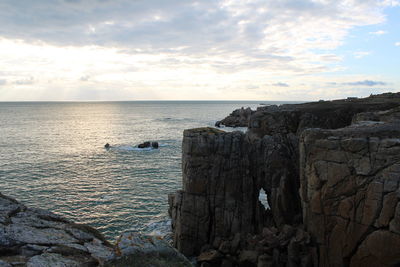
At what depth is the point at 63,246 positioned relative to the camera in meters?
6.87

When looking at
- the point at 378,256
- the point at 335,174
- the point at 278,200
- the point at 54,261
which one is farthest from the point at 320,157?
the point at 54,261

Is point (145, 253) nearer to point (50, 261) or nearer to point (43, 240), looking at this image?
point (50, 261)

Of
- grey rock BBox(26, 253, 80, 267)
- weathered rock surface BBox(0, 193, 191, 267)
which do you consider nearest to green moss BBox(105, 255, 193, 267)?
weathered rock surface BBox(0, 193, 191, 267)

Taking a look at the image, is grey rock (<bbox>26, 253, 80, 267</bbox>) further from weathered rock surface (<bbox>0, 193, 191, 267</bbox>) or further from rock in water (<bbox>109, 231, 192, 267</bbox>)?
rock in water (<bbox>109, 231, 192, 267</bbox>)

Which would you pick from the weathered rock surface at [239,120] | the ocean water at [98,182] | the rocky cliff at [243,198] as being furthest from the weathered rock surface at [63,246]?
the weathered rock surface at [239,120]

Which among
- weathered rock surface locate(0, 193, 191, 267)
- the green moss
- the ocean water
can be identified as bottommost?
the ocean water

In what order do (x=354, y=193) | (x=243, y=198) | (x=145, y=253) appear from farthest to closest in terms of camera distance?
(x=243, y=198) < (x=354, y=193) < (x=145, y=253)

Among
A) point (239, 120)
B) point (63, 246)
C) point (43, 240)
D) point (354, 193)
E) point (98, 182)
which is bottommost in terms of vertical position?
point (98, 182)

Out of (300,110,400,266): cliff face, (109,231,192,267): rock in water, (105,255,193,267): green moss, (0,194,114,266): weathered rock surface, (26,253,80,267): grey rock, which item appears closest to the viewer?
(26,253,80,267): grey rock

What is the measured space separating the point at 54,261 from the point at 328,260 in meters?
16.8

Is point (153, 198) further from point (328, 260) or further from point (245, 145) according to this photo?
point (328, 260)

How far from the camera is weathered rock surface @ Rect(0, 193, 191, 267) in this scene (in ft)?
20.6

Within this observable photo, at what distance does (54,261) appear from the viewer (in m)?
6.20

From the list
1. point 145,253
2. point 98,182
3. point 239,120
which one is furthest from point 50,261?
point 239,120
